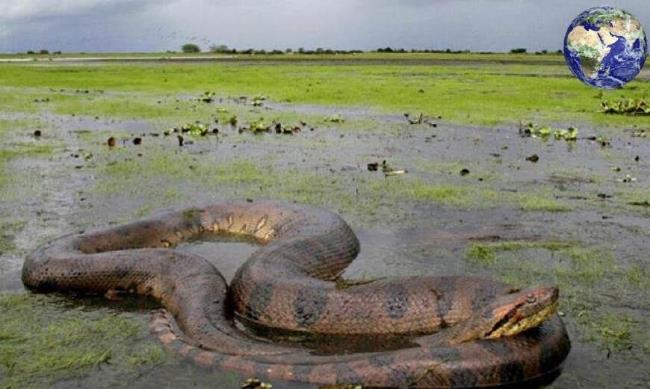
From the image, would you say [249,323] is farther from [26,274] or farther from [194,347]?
[26,274]

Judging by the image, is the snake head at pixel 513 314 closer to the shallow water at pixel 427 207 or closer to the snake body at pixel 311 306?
the snake body at pixel 311 306

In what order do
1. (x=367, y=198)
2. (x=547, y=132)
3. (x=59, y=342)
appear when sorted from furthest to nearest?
(x=547, y=132) < (x=367, y=198) < (x=59, y=342)

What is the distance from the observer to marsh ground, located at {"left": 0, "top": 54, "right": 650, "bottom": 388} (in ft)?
20.0

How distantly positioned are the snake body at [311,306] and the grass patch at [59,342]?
9.7 inches

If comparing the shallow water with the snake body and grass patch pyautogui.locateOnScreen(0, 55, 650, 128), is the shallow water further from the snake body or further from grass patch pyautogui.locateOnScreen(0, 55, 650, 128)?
grass patch pyautogui.locateOnScreen(0, 55, 650, 128)

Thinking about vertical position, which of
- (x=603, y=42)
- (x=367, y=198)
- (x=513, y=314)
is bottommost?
(x=367, y=198)

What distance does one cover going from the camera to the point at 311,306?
6.62 metres

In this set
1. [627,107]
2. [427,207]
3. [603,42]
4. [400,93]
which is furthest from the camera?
[400,93]

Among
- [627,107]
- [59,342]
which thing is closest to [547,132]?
[627,107]

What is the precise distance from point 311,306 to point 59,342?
2.04 meters

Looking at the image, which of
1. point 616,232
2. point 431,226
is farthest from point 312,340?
point 616,232

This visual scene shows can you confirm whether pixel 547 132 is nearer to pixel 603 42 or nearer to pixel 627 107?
pixel 603 42

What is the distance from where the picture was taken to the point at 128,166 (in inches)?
568

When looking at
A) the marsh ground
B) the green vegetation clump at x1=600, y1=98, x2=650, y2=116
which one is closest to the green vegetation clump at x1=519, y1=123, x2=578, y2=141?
the marsh ground
